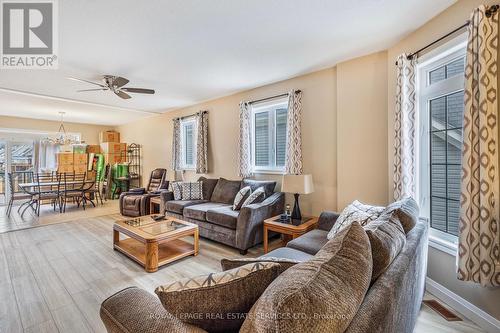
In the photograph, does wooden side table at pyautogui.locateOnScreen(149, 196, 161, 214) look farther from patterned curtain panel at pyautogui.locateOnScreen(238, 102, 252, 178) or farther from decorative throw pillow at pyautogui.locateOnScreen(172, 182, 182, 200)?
patterned curtain panel at pyautogui.locateOnScreen(238, 102, 252, 178)

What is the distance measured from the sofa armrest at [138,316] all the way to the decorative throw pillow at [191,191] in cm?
341

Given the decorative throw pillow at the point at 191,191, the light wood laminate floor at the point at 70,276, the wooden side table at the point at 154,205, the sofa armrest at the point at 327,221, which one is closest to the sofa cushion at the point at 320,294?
the light wood laminate floor at the point at 70,276

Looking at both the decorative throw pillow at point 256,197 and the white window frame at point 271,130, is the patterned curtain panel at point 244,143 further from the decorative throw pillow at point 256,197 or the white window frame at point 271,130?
the decorative throw pillow at point 256,197

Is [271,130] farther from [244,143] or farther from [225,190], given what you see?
[225,190]

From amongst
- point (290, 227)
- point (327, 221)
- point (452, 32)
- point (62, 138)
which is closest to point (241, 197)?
point (290, 227)

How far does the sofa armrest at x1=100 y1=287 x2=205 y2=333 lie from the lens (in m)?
0.88

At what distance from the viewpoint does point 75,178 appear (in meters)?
6.07

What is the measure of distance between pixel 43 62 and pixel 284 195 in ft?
12.2

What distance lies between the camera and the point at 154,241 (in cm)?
270

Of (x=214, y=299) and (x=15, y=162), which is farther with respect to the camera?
(x=15, y=162)

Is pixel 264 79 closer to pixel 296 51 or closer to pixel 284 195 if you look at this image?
pixel 296 51

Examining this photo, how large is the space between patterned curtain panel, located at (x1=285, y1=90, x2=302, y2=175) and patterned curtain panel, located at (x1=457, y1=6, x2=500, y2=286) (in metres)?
2.00

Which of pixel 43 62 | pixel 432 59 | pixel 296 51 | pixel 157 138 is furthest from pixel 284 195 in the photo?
pixel 157 138

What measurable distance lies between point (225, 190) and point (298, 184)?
1.74 meters
